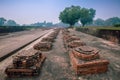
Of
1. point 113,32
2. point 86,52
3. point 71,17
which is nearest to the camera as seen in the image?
point 86,52

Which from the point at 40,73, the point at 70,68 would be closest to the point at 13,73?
the point at 40,73

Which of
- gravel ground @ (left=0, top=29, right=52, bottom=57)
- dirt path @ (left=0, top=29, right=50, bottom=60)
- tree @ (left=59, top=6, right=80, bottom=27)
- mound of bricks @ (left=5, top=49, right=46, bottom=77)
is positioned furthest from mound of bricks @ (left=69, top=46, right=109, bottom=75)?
tree @ (left=59, top=6, right=80, bottom=27)

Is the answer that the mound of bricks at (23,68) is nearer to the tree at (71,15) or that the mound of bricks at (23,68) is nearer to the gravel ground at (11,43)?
the gravel ground at (11,43)

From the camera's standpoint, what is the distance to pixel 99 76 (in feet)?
14.3

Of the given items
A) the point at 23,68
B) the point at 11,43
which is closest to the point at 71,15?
the point at 11,43

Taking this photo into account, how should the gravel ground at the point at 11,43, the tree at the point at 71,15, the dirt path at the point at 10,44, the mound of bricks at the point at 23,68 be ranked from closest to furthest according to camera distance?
the mound of bricks at the point at 23,68 < the dirt path at the point at 10,44 < the gravel ground at the point at 11,43 < the tree at the point at 71,15

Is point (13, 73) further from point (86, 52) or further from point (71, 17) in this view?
point (71, 17)

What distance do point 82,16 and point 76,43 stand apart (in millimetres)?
58889

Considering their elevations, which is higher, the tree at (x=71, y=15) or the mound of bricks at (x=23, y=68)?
the tree at (x=71, y=15)

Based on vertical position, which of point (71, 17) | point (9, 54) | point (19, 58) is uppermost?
point (71, 17)

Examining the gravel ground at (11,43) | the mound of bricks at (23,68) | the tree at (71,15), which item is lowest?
the gravel ground at (11,43)

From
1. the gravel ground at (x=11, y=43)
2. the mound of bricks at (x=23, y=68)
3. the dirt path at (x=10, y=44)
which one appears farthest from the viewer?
the gravel ground at (x=11, y=43)

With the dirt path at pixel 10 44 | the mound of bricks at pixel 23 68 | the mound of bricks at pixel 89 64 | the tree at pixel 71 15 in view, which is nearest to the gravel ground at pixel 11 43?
the dirt path at pixel 10 44

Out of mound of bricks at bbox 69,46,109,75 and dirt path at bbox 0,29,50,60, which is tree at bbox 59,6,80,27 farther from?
mound of bricks at bbox 69,46,109,75
